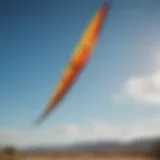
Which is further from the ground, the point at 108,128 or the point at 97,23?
the point at 97,23

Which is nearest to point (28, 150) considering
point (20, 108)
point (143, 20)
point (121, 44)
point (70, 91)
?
point (20, 108)

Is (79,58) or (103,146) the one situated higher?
(79,58)

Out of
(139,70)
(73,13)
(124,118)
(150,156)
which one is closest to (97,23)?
(73,13)

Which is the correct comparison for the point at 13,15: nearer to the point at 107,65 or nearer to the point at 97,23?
the point at 97,23

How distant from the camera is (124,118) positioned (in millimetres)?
3279

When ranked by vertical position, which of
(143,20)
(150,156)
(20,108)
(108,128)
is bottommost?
(150,156)

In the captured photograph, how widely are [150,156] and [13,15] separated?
1834mm

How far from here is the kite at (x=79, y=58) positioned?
3264mm

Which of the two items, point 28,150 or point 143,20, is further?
point 143,20

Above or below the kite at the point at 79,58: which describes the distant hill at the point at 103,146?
below

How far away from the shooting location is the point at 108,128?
324 centimetres

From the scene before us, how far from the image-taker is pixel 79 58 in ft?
10.8

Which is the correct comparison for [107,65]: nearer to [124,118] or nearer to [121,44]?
[121,44]

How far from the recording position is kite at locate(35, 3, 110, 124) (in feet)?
10.7
